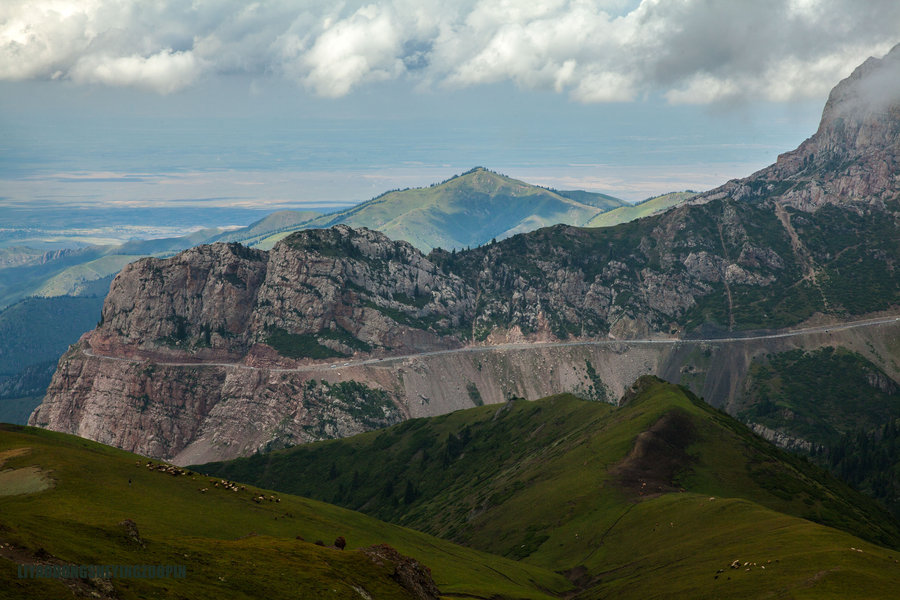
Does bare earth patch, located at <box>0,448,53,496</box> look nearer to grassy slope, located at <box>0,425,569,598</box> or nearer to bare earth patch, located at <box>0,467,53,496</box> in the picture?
bare earth patch, located at <box>0,467,53,496</box>

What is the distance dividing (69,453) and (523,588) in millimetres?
88417

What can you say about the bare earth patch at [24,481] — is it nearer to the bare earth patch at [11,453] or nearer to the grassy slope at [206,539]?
the grassy slope at [206,539]

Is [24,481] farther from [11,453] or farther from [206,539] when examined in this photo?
[206,539]

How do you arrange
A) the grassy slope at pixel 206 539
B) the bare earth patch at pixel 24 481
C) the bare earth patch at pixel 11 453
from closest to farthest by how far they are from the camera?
the grassy slope at pixel 206 539 → the bare earth patch at pixel 24 481 → the bare earth patch at pixel 11 453

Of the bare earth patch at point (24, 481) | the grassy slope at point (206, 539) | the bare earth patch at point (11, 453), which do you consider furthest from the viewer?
the bare earth patch at point (11, 453)

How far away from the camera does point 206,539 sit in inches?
3775

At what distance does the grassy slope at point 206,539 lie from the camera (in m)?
75.7

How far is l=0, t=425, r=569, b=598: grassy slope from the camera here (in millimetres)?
75688

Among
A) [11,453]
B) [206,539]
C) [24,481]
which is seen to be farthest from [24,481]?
[206,539]

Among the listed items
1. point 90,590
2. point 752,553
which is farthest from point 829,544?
point 90,590

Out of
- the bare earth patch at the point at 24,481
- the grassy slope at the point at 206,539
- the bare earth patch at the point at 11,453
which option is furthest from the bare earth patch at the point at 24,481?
the bare earth patch at the point at 11,453

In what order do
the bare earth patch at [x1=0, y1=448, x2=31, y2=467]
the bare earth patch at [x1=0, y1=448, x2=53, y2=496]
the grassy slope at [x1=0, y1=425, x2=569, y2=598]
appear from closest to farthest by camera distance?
the grassy slope at [x1=0, y1=425, x2=569, y2=598], the bare earth patch at [x1=0, y1=448, x2=53, y2=496], the bare earth patch at [x1=0, y1=448, x2=31, y2=467]

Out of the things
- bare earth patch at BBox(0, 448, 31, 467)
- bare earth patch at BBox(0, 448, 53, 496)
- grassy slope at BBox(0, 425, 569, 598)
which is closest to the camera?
grassy slope at BBox(0, 425, 569, 598)

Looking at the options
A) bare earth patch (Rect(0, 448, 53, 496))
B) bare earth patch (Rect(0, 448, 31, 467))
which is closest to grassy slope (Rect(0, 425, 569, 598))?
bare earth patch (Rect(0, 448, 31, 467))
